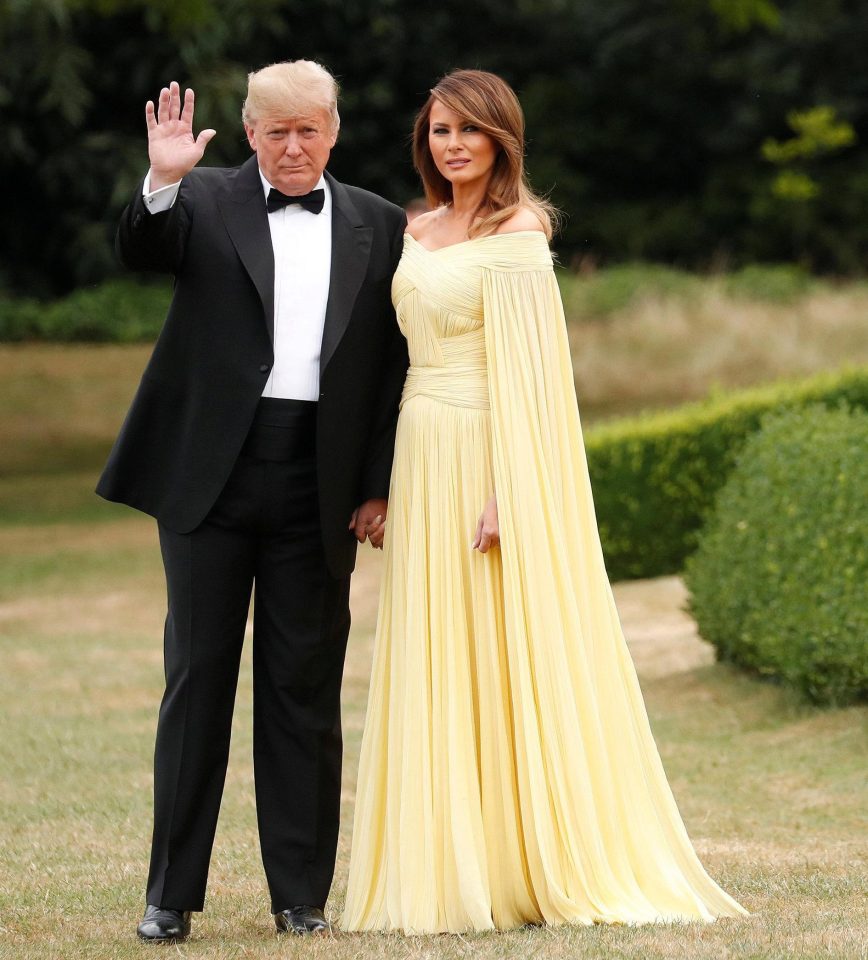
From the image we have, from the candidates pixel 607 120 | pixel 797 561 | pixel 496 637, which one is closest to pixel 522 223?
pixel 496 637

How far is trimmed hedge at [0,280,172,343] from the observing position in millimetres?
24391

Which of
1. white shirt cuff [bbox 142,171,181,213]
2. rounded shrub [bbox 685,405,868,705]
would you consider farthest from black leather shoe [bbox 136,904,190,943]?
rounded shrub [bbox 685,405,868,705]

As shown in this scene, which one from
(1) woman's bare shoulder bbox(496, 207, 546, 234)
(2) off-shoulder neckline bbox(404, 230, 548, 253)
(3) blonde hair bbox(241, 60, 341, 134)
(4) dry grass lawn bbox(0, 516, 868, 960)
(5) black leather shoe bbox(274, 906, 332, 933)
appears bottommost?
Result: (4) dry grass lawn bbox(0, 516, 868, 960)

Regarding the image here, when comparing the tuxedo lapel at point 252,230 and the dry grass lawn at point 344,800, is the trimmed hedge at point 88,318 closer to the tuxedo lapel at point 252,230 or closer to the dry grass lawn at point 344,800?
the dry grass lawn at point 344,800

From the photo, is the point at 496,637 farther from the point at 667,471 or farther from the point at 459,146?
the point at 667,471

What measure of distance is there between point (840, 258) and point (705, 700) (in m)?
25.2

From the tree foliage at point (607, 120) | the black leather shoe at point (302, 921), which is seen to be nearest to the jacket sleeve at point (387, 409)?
the black leather shoe at point (302, 921)

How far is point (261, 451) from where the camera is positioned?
163 inches

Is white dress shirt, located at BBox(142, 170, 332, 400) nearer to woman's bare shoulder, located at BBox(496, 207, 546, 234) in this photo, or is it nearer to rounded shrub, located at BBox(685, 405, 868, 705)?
woman's bare shoulder, located at BBox(496, 207, 546, 234)

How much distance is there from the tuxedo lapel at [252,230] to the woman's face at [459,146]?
1.58ft

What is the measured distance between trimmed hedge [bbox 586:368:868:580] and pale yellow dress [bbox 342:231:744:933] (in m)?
7.60

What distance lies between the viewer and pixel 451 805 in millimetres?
4141

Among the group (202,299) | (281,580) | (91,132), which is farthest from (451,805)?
(91,132)

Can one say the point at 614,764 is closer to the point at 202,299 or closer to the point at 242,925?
the point at 242,925
